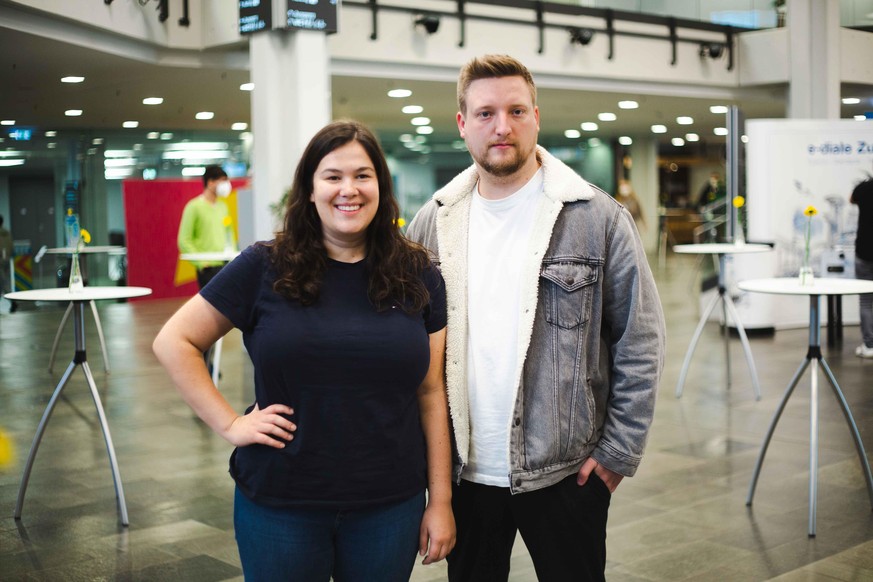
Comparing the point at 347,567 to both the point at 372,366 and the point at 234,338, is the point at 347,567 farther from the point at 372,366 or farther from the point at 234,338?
the point at 234,338

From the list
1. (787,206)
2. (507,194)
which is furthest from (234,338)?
(507,194)

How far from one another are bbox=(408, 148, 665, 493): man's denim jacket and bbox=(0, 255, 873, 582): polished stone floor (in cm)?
174

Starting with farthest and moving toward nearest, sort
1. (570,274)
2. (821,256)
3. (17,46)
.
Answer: (821,256) < (17,46) < (570,274)

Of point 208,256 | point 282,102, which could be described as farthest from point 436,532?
point 282,102

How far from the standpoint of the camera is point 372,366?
6.54 feet

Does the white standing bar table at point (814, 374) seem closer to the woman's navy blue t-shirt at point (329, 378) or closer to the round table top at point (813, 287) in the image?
the round table top at point (813, 287)

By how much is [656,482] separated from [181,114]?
47.8ft

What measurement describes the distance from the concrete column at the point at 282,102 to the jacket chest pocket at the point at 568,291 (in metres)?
8.30

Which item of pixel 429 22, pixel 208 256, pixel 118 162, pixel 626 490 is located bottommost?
pixel 626 490

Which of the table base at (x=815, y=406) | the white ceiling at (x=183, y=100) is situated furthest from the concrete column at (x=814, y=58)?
the table base at (x=815, y=406)

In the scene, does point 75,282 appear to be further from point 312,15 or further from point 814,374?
point 312,15

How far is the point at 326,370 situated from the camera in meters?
1.98

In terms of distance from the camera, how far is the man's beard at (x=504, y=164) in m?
2.26

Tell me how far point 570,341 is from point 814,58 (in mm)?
14723
